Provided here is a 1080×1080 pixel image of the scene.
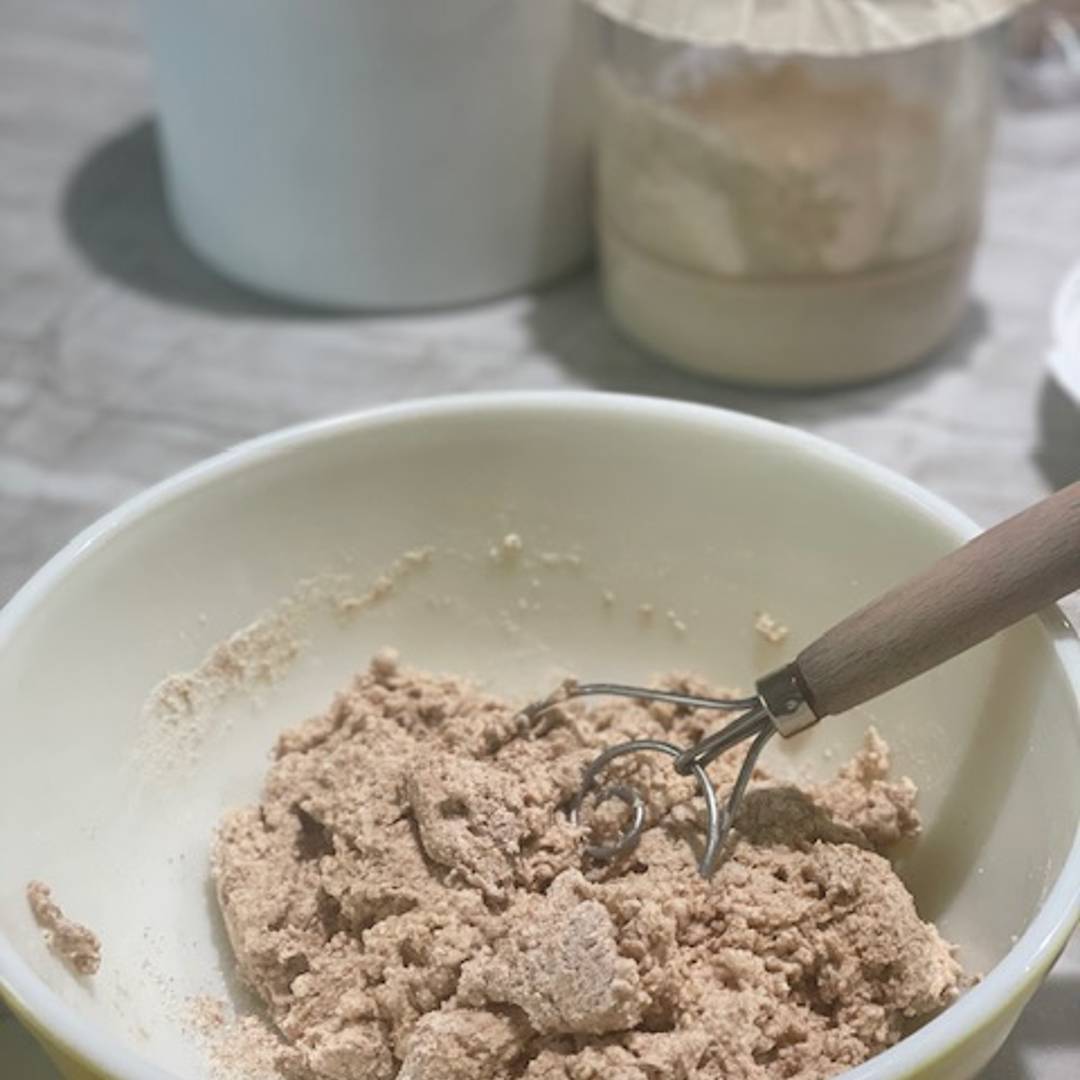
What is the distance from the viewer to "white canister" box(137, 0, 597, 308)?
27.4 inches

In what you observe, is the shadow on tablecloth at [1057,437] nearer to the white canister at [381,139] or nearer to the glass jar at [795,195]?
the glass jar at [795,195]

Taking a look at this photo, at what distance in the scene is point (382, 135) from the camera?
0.71m

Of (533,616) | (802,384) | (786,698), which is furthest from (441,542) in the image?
(802,384)

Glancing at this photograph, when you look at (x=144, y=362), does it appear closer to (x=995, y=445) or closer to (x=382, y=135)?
(x=382, y=135)

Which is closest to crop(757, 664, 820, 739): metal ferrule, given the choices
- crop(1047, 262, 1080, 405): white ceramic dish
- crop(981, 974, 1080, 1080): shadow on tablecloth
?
crop(981, 974, 1080, 1080): shadow on tablecloth

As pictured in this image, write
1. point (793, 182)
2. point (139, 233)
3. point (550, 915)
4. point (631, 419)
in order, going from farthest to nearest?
1. point (139, 233)
2. point (793, 182)
3. point (631, 419)
4. point (550, 915)

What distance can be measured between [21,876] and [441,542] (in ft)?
0.57

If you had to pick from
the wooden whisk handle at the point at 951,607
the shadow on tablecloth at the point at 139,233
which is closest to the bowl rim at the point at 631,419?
the wooden whisk handle at the point at 951,607

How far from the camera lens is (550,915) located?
37 centimetres

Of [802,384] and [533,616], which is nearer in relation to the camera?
[533,616]

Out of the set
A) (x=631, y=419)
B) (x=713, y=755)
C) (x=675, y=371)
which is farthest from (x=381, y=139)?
(x=713, y=755)

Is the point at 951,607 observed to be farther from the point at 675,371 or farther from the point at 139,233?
the point at 139,233

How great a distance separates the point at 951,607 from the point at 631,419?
0.45 ft

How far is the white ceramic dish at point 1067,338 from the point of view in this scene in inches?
25.3
